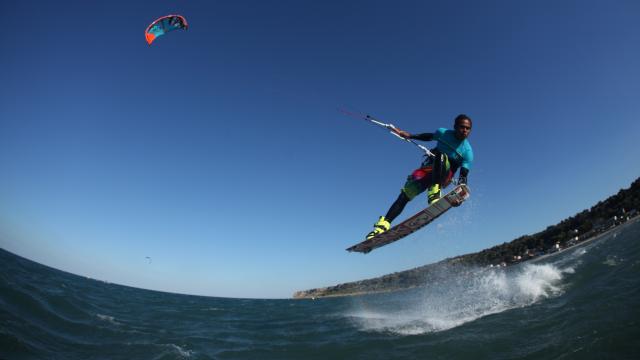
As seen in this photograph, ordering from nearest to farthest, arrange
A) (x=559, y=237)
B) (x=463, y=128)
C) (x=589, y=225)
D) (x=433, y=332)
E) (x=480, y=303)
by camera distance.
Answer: (x=463, y=128), (x=433, y=332), (x=480, y=303), (x=589, y=225), (x=559, y=237)

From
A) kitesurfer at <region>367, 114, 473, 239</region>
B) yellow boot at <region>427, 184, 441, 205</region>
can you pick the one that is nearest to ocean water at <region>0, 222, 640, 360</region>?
kitesurfer at <region>367, 114, 473, 239</region>

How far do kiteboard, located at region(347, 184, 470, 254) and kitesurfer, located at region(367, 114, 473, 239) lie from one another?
214 mm

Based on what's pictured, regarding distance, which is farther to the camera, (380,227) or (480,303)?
(480,303)

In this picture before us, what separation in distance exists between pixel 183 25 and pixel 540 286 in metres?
21.2

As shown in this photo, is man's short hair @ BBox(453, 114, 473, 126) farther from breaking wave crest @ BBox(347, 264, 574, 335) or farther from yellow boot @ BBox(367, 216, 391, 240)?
breaking wave crest @ BBox(347, 264, 574, 335)

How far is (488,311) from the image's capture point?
494 inches

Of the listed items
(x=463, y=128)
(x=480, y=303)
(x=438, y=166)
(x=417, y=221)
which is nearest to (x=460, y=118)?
(x=463, y=128)

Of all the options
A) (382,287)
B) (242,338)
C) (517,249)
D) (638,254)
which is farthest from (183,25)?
(382,287)

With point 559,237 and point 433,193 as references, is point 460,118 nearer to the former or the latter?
point 433,193

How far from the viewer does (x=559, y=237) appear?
49.2m

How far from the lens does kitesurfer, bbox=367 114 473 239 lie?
9.90 m

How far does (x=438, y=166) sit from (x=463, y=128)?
48.4 inches

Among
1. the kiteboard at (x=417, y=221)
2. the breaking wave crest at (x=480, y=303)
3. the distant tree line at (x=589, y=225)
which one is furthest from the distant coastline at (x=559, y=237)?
the kiteboard at (x=417, y=221)

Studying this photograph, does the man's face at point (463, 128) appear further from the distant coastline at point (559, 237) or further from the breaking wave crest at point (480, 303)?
the distant coastline at point (559, 237)
